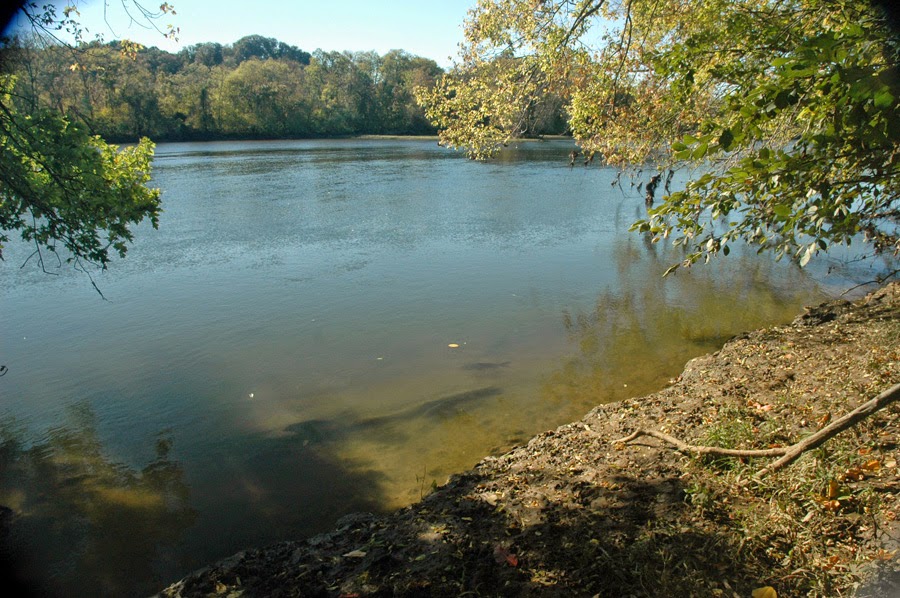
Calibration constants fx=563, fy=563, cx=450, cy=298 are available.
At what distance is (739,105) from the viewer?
3.23m

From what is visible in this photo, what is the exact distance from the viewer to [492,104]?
11.3m

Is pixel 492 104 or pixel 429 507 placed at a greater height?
pixel 492 104

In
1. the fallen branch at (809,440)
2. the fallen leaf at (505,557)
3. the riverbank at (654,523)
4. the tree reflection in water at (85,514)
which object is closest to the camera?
the fallen branch at (809,440)

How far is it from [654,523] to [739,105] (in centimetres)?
264

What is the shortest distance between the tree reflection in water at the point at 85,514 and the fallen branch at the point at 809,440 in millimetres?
4693

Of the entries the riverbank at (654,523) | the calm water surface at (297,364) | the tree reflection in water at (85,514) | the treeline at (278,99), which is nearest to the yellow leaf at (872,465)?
the riverbank at (654,523)

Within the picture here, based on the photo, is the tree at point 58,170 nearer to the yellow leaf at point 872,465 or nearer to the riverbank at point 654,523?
the riverbank at point 654,523

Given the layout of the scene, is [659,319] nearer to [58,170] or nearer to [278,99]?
[58,170]

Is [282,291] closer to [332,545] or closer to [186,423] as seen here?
[186,423]

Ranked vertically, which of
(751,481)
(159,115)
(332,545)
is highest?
(159,115)

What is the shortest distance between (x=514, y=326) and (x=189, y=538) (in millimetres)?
6687

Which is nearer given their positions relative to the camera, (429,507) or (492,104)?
(429,507)

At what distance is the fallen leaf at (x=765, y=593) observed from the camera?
2873 mm

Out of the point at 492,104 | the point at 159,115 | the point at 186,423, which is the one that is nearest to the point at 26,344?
the point at 186,423
